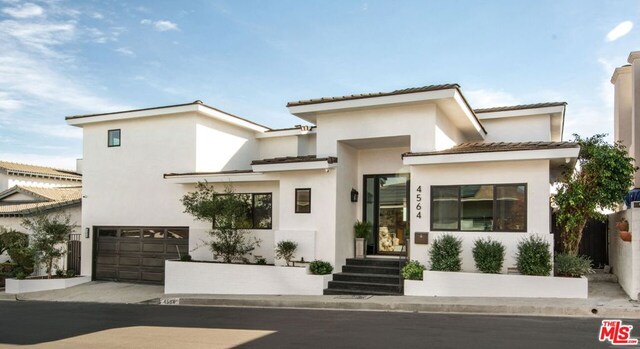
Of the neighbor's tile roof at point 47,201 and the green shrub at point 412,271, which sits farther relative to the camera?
the neighbor's tile roof at point 47,201

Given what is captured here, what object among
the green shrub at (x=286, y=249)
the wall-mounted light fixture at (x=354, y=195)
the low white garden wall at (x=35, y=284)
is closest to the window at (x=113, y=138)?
the low white garden wall at (x=35, y=284)

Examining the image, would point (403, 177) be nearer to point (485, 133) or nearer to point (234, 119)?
point (485, 133)

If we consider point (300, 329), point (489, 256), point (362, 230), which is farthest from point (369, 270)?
point (300, 329)

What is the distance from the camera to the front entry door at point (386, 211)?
1625 cm

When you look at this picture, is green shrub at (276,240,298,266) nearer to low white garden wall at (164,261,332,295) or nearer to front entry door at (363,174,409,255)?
low white garden wall at (164,261,332,295)

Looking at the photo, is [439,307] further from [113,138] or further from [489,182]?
[113,138]

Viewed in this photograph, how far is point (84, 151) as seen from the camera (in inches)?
834

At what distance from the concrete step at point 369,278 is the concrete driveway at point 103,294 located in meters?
5.95

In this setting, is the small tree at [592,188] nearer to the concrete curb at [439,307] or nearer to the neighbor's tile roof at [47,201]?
the concrete curb at [439,307]

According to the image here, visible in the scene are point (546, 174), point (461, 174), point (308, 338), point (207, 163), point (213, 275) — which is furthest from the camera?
point (207, 163)

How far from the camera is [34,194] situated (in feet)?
88.6

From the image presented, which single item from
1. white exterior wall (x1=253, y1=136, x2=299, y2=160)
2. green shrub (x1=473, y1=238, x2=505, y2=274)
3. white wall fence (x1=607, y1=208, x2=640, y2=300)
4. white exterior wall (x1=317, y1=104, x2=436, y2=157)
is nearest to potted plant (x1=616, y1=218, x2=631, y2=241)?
white wall fence (x1=607, y1=208, x2=640, y2=300)

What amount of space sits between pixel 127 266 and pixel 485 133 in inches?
556

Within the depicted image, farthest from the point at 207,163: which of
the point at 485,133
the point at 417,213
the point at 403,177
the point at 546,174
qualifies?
the point at 546,174
